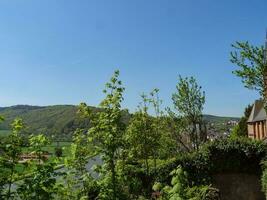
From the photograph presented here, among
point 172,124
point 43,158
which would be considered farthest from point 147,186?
point 43,158

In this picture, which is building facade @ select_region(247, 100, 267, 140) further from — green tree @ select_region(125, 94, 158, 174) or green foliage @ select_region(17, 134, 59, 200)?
green foliage @ select_region(17, 134, 59, 200)

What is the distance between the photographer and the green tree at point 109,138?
8422 mm

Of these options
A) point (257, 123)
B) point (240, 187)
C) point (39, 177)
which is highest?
point (257, 123)

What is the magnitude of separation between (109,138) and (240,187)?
50.4ft

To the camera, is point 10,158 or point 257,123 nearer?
point 10,158

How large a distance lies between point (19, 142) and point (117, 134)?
3281mm

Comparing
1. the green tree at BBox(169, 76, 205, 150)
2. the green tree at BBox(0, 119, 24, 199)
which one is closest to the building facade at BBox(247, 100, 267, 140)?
the green tree at BBox(169, 76, 205, 150)

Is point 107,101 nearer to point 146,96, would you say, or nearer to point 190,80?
point 146,96

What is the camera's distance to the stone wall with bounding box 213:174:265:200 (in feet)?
72.3

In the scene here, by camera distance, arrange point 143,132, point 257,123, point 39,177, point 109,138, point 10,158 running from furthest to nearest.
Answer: point 257,123, point 143,132, point 109,138, point 10,158, point 39,177

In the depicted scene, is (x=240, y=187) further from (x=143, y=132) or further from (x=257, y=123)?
(x=257, y=123)

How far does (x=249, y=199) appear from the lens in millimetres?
22062

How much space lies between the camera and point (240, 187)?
2209 centimetres

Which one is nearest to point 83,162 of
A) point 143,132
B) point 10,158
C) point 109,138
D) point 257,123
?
point 109,138
